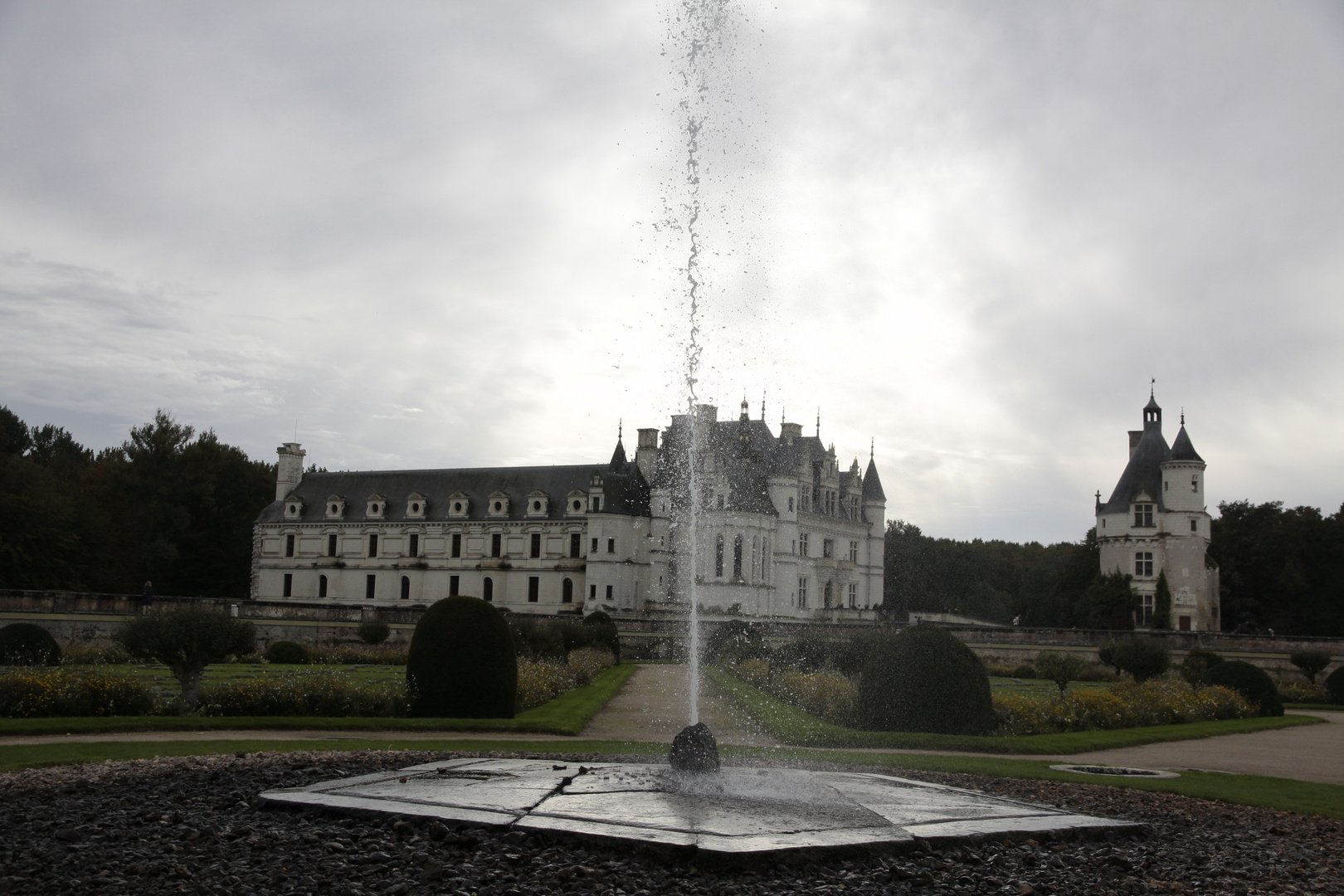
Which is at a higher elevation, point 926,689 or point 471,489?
point 471,489

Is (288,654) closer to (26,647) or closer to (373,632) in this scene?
(373,632)

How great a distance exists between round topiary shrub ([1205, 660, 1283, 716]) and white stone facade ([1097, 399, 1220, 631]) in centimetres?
2918

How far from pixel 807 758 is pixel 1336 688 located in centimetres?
2397

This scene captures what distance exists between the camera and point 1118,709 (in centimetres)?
1969

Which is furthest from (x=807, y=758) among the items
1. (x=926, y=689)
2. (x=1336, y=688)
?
(x=1336, y=688)

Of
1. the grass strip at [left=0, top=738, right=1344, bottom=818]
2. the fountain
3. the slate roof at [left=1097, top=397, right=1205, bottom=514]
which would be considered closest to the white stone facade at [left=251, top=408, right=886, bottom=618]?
the slate roof at [left=1097, top=397, right=1205, bottom=514]

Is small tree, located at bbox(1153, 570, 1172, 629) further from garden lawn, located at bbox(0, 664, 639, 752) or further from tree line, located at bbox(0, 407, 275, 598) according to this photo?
tree line, located at bbox(0, 407, 275, 598)

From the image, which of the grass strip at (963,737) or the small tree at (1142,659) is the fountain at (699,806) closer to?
the grass strip at (963,737)

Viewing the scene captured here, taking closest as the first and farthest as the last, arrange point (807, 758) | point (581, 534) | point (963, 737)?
point (807, 758), point (963, 737), point (581, 534)

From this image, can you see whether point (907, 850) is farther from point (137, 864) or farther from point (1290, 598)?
point (1290, 598)

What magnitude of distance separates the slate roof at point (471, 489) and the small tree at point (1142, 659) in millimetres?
31998

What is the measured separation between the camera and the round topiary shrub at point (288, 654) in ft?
102

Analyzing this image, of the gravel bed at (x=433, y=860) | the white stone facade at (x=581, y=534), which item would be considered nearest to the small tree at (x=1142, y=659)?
the gravel bed at (x=433, y=860)

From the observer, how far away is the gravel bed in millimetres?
6129
